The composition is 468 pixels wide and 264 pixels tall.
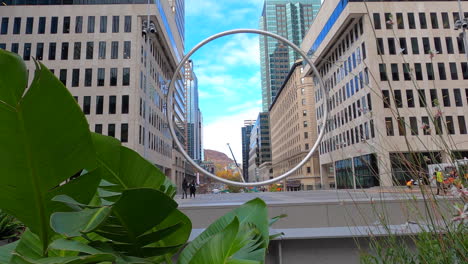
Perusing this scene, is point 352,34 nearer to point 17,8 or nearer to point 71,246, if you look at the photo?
Answer: point 17,8

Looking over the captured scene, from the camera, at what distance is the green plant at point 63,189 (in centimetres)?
67

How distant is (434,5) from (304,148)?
4037cm

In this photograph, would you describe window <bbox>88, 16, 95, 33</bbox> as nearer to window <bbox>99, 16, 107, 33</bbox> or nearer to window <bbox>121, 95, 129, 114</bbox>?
window <bbox>99, 16, 107, 33</bbox>

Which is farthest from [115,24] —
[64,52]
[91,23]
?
[64,52]

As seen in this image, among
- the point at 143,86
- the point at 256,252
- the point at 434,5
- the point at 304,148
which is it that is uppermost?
the point at 434,5

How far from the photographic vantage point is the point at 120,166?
1.03 metres

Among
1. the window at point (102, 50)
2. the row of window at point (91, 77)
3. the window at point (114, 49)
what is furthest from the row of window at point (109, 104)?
the window at point (114, 49)

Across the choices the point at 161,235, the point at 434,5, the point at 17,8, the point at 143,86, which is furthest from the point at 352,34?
the point at 161,235

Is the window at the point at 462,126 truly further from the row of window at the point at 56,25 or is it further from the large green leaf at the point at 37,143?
the large green leaf at the point at 37,143

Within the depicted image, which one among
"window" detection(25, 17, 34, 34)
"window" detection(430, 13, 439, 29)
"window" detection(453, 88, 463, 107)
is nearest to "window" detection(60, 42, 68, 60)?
"window" detection(25, 17, 34, 34)

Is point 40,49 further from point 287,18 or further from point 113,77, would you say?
point 287,18

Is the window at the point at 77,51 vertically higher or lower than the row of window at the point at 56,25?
lower

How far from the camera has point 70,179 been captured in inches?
34.6

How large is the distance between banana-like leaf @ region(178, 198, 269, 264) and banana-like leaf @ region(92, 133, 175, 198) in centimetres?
20
